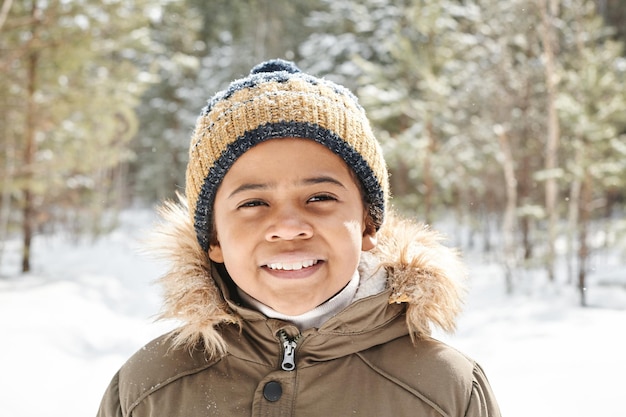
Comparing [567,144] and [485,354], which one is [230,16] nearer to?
[567,144]

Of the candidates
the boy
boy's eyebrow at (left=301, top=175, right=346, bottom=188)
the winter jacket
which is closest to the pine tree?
the boy

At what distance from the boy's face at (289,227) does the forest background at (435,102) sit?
664cm

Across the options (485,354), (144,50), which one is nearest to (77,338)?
(485,354)

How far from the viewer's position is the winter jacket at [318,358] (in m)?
1.48

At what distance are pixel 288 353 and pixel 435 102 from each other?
9.46m

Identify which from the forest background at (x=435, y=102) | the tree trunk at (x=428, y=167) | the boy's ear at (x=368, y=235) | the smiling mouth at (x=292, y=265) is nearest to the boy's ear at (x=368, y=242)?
the boy's ear at (x=368, y=235)

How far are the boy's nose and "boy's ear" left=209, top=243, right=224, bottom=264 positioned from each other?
35cm

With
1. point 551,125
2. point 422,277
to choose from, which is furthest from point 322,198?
point 551,125

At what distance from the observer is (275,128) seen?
1.57m

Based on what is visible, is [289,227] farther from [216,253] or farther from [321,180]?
[216,253]

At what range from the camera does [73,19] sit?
28.6ft

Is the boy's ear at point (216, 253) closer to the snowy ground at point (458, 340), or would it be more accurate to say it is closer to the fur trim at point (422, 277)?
the snowy ground at point (458, 340)

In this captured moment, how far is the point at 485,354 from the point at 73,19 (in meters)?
8.23

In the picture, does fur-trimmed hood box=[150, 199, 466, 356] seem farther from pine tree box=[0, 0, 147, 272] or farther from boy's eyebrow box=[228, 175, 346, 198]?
pine tree box=[0, 0, 147, 272]
